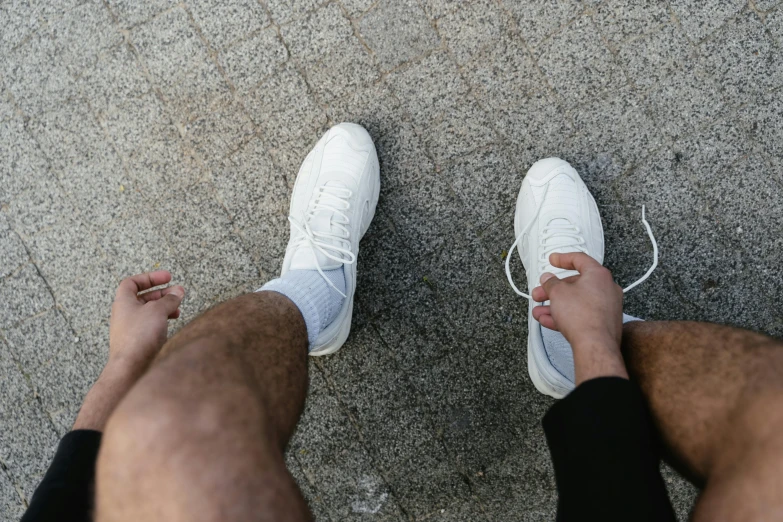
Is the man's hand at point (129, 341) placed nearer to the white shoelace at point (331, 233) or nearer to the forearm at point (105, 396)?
the forearm at point (105, 396)

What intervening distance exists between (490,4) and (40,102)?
2400 mm

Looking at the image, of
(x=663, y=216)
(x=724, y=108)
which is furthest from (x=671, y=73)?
(x=663, y=216)

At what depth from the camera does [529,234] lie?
238 centimetres

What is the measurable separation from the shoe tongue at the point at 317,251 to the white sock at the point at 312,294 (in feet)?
0.12

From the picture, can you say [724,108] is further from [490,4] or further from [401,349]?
[401,349]

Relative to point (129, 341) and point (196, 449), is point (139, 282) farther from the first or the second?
point (196, 449)

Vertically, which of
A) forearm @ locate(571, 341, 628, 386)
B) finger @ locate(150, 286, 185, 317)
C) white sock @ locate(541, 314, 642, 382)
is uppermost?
finger @ locate(150, 286, 185, 317)

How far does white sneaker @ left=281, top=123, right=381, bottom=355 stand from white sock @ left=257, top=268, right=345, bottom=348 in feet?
0.32

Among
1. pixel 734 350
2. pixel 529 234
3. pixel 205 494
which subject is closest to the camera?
pixel 205 494

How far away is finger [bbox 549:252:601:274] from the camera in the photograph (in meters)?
1.76

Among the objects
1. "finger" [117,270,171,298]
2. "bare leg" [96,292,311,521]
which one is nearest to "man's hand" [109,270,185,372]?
"finger" [117,270,171,298]

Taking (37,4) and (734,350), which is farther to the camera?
(37,4)

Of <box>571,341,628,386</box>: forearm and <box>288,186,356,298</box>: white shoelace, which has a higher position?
<box>288,186,356,298</box>: white shoelace

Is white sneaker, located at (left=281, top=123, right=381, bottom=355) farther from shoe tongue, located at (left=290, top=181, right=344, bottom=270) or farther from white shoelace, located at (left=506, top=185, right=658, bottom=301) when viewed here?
white shoelace, located at (left=506, top=185, right=658, bottom=301)
